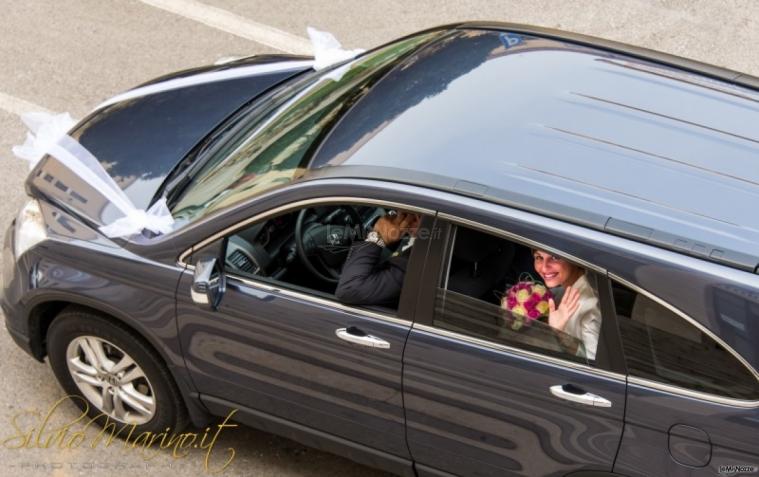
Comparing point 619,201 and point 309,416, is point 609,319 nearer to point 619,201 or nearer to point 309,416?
point 619,201

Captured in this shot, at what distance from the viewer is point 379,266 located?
15.0 ft

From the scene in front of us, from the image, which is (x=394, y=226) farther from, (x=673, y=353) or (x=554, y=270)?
(x=673, y=353)

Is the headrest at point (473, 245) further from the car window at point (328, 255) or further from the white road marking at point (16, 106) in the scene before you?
the white road marking at point (16, 106)

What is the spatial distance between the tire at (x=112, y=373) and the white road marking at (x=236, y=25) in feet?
12.3

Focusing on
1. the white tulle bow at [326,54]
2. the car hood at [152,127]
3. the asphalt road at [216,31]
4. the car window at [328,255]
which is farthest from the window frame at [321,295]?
the asphalt road at [216,31]

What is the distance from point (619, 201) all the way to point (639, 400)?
730 mm

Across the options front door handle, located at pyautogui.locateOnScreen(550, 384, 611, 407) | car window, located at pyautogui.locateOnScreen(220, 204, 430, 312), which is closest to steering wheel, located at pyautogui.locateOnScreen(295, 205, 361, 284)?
car window, located at pyautogui.locateOnScreen(220, 204, 430, 312)

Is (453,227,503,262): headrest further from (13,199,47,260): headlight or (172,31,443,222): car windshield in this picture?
(13,199,47,260): headlight

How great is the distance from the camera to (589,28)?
8852mm

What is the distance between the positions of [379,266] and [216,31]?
4760mm

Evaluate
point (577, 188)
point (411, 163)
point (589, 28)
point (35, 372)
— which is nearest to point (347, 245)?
point (411, 163)

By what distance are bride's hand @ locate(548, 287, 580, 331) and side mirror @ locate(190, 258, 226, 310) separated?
139 cm

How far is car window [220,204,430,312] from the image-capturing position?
448cm

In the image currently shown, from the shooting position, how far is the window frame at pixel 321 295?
4.30 m
